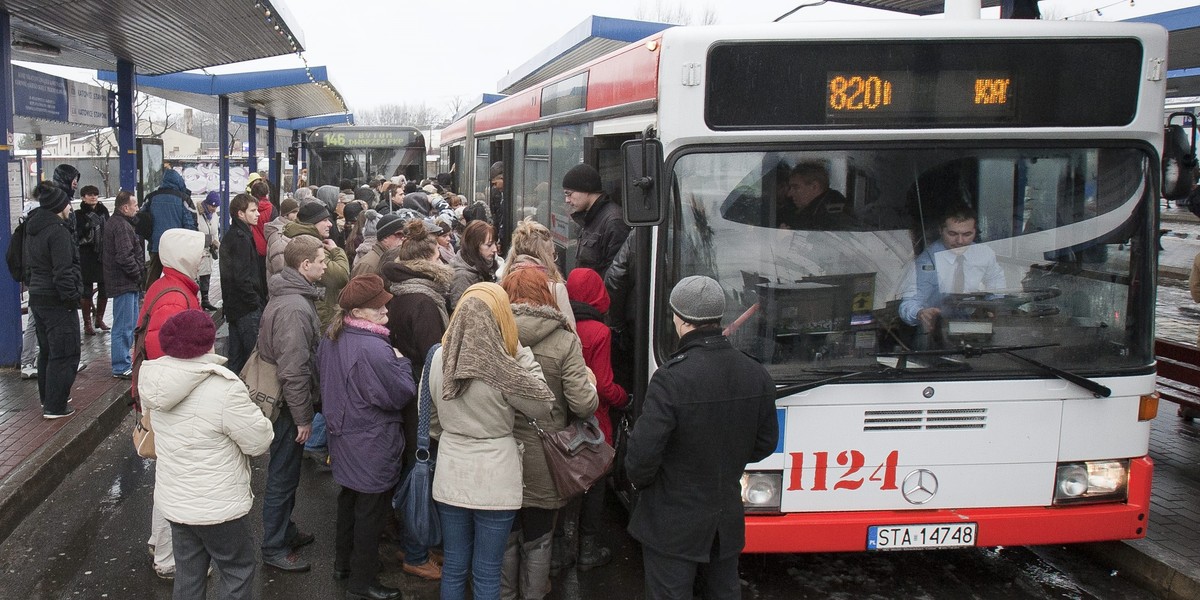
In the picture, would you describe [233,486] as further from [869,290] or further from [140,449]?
[869,290]

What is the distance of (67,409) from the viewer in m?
8.03

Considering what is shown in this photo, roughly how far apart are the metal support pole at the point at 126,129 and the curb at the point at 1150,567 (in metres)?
12.0

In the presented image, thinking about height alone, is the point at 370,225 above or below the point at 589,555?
above

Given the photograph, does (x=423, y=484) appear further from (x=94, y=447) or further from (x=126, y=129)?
(x=126, y=129)

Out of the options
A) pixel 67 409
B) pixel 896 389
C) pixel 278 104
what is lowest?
pixel 67 409

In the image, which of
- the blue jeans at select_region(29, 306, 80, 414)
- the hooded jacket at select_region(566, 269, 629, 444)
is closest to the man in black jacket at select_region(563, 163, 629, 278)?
the hooded jacket at select_region(566, 269, 629, 444)

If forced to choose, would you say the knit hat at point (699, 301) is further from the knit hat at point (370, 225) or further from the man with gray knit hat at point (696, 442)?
the knit hat at point (370, 225)

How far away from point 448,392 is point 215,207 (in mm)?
10765

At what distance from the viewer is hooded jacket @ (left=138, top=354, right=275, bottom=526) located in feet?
13.1

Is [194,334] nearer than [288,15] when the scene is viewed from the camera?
Yes

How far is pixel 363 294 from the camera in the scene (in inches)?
181

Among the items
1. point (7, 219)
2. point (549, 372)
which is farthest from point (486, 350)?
point (7, 219)

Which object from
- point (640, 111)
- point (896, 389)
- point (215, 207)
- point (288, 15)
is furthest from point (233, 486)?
point (215, 207)

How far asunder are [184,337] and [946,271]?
3278mm
